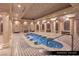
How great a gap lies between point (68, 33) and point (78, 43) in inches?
9.2

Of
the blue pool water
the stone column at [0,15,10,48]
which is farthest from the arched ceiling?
the blue pool water

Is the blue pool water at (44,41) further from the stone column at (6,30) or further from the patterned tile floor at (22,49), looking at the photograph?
the stone column at (6,30)

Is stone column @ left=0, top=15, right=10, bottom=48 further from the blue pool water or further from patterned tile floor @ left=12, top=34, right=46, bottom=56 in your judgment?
the blue pool water

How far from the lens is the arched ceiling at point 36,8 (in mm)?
2514

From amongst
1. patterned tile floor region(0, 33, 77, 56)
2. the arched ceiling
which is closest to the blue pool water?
patterned tile floor region(0, 33, 77, 56)

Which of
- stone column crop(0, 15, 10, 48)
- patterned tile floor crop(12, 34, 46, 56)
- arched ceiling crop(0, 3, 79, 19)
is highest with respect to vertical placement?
arched ceiling crop(0, 3, 79, 19)

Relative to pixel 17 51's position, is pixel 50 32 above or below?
above

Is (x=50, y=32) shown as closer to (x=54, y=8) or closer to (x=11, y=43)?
(x=54, y=8)

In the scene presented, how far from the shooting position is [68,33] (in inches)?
100

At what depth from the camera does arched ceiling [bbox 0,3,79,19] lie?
2514mm

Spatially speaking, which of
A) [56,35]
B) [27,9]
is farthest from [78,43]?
[27,9]

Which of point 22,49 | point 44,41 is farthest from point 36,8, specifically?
point 22,49

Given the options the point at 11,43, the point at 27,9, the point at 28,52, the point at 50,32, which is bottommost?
the point at 28,52

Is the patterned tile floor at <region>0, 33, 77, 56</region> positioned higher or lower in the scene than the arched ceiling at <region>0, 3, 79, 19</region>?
lower
